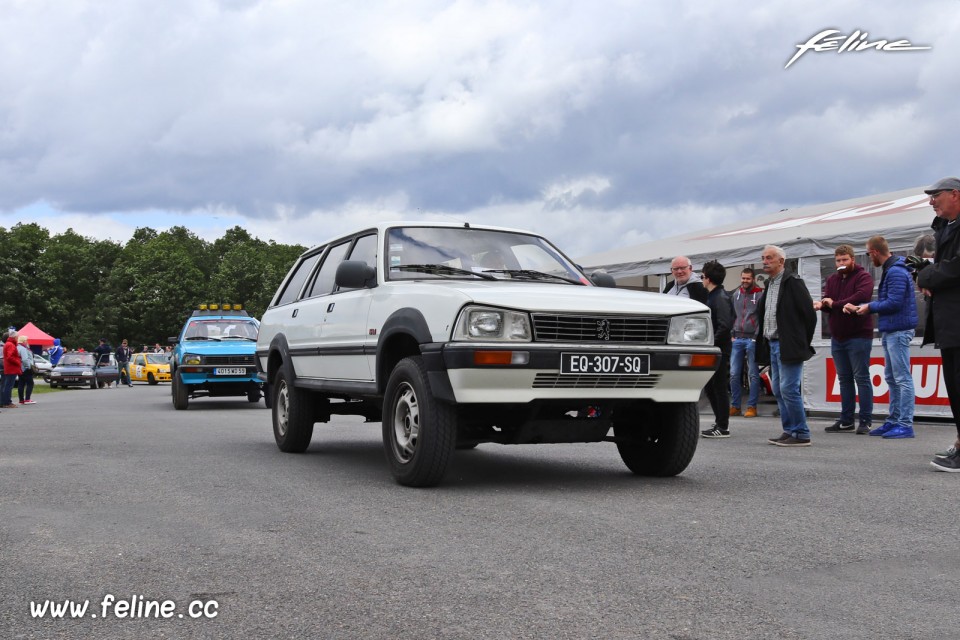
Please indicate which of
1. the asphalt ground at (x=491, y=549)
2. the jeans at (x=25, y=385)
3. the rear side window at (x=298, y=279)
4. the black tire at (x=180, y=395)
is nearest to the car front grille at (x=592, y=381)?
the asphalt ground at (x=491, y=549)

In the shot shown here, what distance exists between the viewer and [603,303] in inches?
233

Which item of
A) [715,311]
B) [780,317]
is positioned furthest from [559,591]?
[715,311]

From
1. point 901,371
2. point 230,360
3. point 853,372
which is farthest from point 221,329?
point 901,371

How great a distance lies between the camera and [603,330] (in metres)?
5.85

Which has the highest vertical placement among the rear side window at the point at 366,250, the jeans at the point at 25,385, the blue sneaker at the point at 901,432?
the rear side window at the point at 366,250

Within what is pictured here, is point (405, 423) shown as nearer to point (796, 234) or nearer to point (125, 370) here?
point (796, 234)

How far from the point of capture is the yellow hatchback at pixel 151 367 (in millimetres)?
44000

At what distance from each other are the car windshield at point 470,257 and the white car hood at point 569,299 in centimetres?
51

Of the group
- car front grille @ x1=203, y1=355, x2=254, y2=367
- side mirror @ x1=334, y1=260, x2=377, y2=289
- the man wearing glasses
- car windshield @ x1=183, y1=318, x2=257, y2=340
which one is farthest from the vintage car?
side mirror @ x1=334, y1=260, x2=377, y2=289

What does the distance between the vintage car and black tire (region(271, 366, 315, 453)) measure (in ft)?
106

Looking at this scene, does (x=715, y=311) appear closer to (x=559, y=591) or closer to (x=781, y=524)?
(x=781, y=524)

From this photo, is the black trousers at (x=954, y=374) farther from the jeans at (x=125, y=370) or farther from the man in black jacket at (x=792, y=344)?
the jeans at (x=125, y=370)

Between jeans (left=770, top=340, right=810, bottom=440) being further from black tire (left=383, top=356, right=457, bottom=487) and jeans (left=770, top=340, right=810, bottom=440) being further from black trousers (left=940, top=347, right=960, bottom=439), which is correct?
black tire (left=383, top=356, right=457, bottom=487)

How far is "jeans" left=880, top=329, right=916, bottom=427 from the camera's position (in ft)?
31.8
